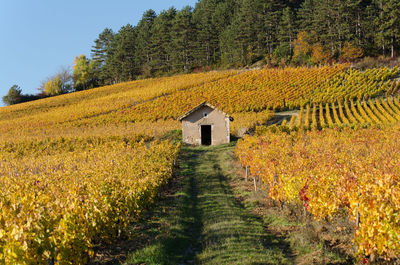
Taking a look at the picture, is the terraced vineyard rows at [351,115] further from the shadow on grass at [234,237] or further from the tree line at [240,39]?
the tree line at [240,39]

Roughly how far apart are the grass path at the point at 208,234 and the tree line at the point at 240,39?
194 ft

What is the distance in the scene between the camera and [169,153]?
18188 millimetres

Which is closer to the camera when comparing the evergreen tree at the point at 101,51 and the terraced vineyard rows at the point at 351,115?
the terraced vineyard rows at the point at 351,115

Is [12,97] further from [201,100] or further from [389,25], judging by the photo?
[389,25]

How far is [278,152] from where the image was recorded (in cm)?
1517

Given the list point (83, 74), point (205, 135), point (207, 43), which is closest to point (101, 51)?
point (83, 74)

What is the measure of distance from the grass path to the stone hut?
542 inches

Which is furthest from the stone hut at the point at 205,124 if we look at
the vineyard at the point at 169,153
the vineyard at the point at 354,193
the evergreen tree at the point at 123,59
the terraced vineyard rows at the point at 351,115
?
the evergreen tree at the point at 123,59

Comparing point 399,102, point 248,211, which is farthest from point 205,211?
point 399,102

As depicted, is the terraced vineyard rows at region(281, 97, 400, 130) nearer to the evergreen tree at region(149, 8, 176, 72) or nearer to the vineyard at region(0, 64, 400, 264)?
the vineyard at region(0, 64, 400, 264)

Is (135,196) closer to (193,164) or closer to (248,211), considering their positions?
(248,211)

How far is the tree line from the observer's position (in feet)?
204

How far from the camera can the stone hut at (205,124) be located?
92.0ft

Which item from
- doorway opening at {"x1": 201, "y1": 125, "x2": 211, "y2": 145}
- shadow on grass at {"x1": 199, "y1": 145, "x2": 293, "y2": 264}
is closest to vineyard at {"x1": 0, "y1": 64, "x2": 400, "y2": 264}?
shadow on grass at {"x1": 199, "y1": 145, "x2": 293, "y2": 264}
